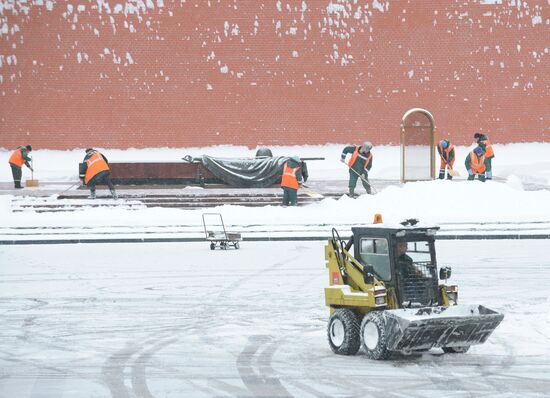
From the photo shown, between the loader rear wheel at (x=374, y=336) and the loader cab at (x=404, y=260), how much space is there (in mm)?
344

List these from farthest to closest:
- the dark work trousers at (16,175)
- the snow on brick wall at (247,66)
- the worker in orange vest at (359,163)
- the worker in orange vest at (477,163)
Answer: the snow on brick wall at (247,66), the dark work trousers at (16,175), the worker in orange vest at (477,163), the worker in orange vest at (359,163)

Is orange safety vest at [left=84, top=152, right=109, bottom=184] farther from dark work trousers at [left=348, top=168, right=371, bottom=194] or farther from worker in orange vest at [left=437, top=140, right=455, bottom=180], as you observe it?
worker in orange vest at [left=437, top=140, right=455, bottom=180]

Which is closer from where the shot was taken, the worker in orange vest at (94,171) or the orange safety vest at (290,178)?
the orange safety vest at (290,178)

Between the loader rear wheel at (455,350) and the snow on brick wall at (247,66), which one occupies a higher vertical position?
the snow on brick wall at (247,66)

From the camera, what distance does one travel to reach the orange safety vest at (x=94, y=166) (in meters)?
22.3

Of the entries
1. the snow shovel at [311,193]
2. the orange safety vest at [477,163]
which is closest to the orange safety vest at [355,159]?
the snow shovel at [311,193]

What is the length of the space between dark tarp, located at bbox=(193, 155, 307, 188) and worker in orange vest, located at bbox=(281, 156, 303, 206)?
2.90 meters

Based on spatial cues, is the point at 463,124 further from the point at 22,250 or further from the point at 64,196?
the point at 22,250

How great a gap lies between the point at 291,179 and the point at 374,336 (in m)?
13.4

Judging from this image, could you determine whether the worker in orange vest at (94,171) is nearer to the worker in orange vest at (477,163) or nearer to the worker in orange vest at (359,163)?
the worker in orange vest at (359,163)

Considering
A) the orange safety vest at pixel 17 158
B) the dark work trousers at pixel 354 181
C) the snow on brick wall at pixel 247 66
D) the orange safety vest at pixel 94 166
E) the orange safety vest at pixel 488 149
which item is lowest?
the dark work trousers at pixel 354 181

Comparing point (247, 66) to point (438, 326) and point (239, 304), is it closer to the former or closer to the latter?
point (239, 304)

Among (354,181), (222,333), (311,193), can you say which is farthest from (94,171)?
(222,333)

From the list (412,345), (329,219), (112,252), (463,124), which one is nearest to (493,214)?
(329,219)
